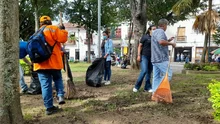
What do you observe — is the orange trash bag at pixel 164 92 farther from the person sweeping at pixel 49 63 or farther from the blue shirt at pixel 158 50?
the person sweeping at pixel 49 63

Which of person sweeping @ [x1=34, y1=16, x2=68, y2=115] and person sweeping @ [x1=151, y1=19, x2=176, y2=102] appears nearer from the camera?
person sweeping @ [x1=34, y1=16, x2=68, y2=115]

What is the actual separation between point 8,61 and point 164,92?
2.94 metres

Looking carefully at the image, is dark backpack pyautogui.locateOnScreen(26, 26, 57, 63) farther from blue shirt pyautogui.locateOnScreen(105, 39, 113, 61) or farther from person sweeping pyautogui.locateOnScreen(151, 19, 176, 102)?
blue shirt pyautogui.locateOnScreen(105, 39, 113, 61)

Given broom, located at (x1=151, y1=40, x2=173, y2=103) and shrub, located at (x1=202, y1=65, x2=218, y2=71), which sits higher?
broom, located at (x1=151, y1=40, x2=173, y2=103)

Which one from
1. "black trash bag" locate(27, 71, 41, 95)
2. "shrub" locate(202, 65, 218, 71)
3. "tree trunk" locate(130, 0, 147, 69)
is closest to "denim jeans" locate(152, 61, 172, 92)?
"black trash bag" locate(27, 71, 41, 95)

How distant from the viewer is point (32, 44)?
3945 millimetres

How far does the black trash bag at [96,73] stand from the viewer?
7153 millimetres

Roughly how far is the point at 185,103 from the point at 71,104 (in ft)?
7.38

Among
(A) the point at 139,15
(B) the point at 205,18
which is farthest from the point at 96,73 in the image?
(B) the point at 205,18

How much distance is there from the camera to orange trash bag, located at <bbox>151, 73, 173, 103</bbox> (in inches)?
187

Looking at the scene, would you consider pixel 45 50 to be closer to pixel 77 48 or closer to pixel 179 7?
pixel 179 7

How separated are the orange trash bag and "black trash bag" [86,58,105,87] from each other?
257 centimetres

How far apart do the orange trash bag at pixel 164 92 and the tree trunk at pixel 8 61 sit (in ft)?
8.92

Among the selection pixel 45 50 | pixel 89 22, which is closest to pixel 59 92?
pixel 45 50
